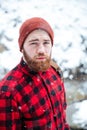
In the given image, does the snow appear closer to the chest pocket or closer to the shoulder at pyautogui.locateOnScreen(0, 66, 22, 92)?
the chest pocket

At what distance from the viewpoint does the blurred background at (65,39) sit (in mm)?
4918

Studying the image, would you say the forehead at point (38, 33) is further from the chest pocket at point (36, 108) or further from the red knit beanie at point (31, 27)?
the chest pocket at point (36, 108)

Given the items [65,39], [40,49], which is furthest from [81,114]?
[40,49]

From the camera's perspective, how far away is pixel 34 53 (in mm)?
2301

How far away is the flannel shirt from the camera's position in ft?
7.34

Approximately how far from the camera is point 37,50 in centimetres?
230

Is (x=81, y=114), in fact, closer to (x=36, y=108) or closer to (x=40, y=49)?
(x=36, y=108)

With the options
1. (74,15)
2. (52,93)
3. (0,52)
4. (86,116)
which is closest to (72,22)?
(74,15)

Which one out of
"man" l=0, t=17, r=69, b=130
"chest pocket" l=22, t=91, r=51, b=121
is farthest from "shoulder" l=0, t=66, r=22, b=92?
"chest pocket" l=22, t=91, r=51, b=121

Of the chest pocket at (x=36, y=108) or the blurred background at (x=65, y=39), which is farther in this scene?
the blurred background at (x=65, y=39)

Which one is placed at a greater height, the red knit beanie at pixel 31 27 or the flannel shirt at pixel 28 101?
the red knit beanie at pixel 31 27

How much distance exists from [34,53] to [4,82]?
26 cm

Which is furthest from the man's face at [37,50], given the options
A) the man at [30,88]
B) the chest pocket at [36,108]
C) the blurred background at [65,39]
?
the blurred background at [65,39]

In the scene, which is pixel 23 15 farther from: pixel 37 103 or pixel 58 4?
pixel 37 103
